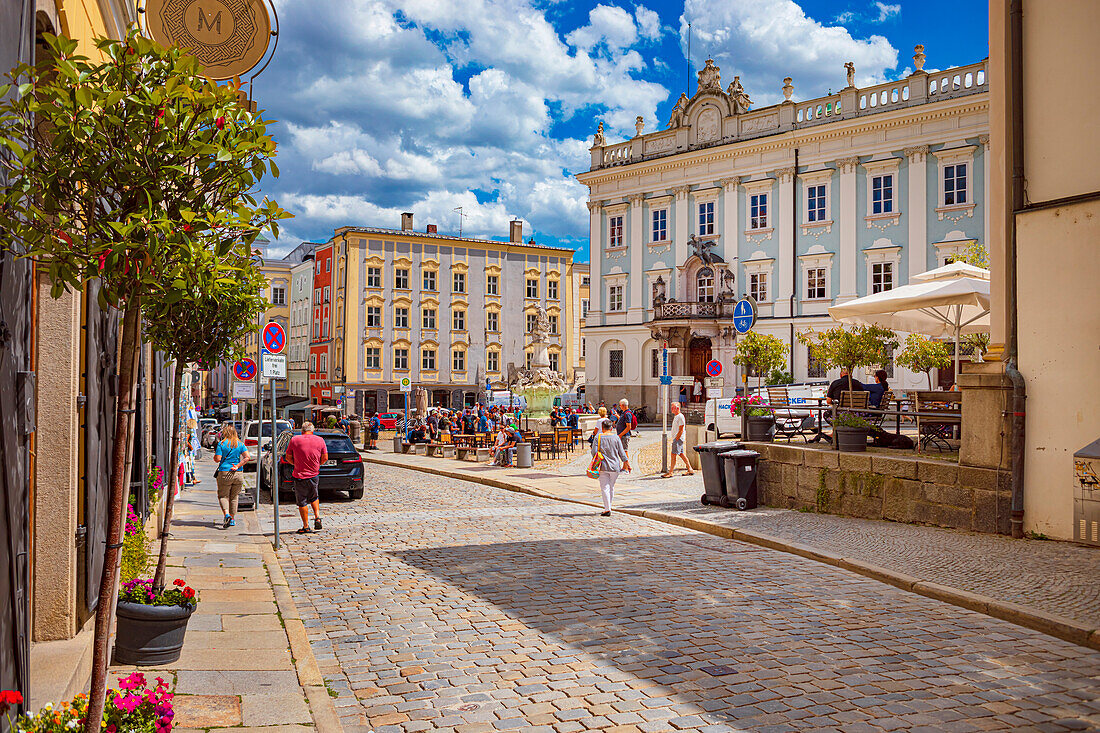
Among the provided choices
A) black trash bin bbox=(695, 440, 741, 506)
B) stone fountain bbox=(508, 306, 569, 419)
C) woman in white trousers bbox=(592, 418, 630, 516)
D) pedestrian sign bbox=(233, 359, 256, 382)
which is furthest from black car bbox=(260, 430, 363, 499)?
stone fountain bbox=(508, 306, 569, 419)

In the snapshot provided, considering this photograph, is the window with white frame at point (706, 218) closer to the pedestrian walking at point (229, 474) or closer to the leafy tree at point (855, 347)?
the leafy tree at point (855, 347)

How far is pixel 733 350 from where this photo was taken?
47344 mm

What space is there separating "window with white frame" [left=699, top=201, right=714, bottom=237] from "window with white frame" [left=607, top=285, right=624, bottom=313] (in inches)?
245

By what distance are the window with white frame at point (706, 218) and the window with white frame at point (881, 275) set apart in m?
9.21

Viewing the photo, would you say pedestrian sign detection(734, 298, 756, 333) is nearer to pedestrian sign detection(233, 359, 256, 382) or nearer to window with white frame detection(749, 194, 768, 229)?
pedestrian sign detection(233, 359, 256, 382)

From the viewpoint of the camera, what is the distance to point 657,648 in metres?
6.92

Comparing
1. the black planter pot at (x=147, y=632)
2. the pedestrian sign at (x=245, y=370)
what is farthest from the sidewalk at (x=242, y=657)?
the pedestrian sign at (x=245, y=370)

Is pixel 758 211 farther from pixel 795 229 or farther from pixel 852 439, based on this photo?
pixel 852 439

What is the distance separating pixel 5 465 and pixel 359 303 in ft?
197

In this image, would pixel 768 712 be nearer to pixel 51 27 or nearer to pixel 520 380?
pixel 51 27

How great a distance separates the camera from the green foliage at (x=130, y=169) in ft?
11.2

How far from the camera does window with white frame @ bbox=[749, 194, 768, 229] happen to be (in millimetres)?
47062

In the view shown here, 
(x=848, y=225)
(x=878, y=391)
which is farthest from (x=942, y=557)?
(x=848, y=225)

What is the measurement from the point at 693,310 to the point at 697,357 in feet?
9.70
